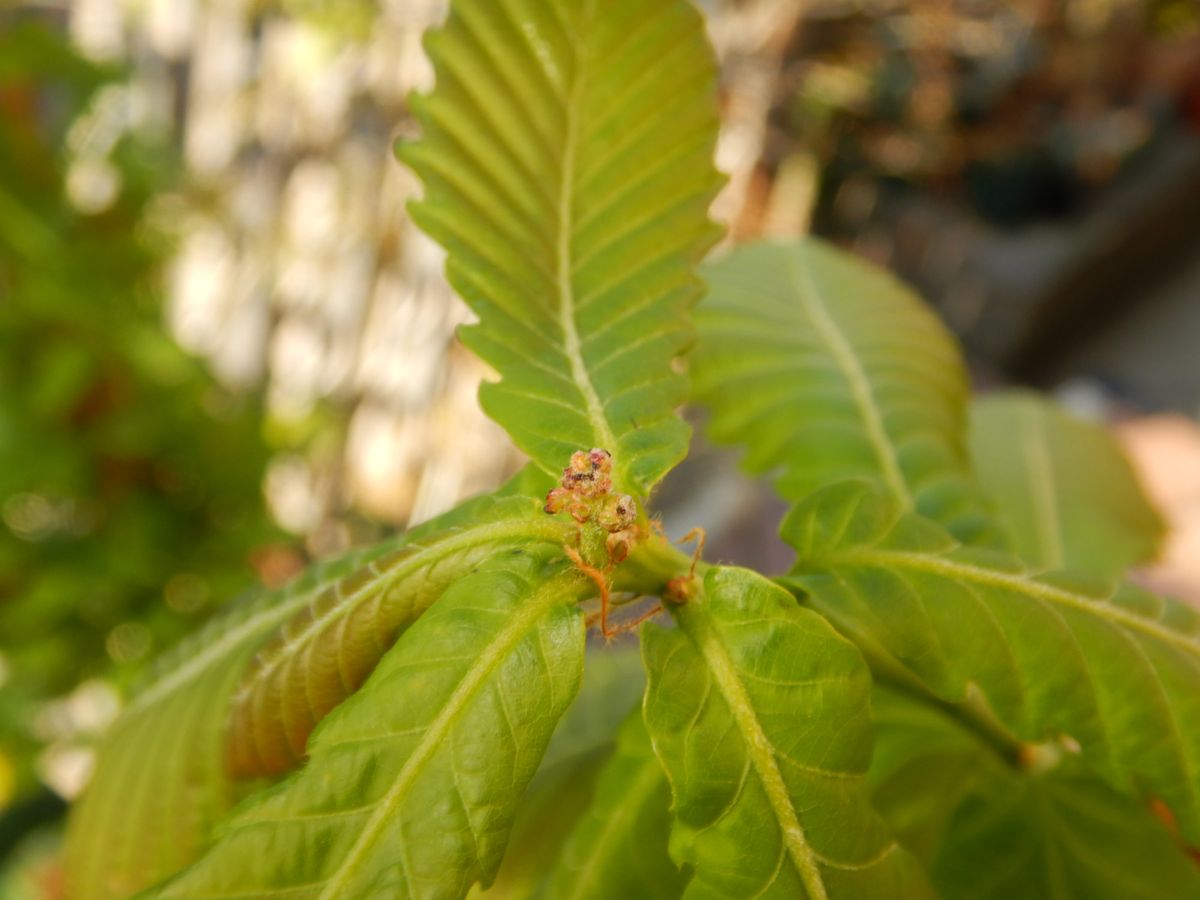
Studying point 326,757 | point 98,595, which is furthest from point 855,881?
point 98,595

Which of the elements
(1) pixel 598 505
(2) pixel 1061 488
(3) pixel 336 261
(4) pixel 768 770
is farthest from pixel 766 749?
(3) pixel 336 261

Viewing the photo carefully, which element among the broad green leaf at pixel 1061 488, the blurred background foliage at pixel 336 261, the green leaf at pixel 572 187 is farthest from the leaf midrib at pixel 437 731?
the broad green leaf at pixel 1061 488

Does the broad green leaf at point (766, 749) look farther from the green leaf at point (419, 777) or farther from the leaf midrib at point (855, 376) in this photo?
the leaf midrib at point (855, 376)

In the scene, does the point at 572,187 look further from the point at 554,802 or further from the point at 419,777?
the point at 554,802

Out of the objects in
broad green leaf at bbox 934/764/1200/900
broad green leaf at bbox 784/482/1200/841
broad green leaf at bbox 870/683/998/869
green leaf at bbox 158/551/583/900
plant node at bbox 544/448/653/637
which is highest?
plant node at bbox 544/448/653/637

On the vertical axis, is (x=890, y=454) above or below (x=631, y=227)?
below

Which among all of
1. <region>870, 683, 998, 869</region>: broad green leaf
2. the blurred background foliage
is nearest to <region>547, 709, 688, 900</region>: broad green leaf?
<region>870, 683, 998, 869</region>: broad green leaf

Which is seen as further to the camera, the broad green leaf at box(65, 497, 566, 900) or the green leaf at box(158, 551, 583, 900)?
the broad green leaf at box(65, 497, 566, 900)

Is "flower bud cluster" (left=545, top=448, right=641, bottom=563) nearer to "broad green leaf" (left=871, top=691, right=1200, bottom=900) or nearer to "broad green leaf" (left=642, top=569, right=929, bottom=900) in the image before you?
"broad green leaf" (left=642, top=569, right=929, bottom=900)

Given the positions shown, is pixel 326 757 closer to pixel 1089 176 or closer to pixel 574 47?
pixel 574 47
